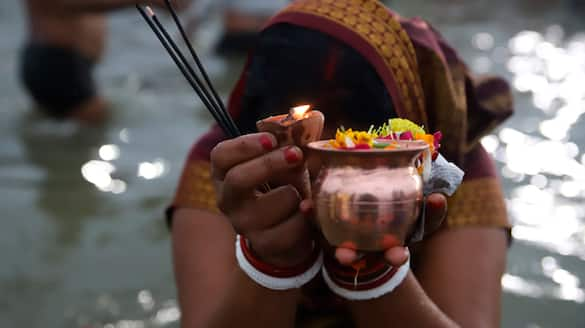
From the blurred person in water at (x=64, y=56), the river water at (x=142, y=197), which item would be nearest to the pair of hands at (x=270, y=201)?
the river water at (x=142, y=197)

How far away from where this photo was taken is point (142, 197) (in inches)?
140

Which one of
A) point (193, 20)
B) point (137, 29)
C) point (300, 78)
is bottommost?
point (137, 29)

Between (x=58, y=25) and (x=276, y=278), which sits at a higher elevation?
(x=276, y=278)

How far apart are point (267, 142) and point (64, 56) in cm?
410

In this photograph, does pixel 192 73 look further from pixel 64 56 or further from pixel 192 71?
pixel 64 56

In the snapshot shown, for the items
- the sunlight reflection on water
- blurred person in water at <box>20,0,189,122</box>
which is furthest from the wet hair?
blurred person in water at <box>20,0,189,122</box>

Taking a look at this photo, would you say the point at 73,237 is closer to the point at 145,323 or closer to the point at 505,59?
the point at 145,323

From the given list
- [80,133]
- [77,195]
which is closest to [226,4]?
[80,133]

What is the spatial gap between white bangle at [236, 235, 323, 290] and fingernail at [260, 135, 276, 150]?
0.74 feet

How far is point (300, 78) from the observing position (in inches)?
60.8

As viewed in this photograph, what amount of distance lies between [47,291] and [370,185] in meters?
2.12

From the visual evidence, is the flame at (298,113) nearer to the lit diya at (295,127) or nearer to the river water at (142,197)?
the lit diya at (295,127)

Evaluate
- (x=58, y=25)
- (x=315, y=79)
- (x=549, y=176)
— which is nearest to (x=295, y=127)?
(x=315, y=79)

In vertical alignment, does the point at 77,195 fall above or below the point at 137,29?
above
